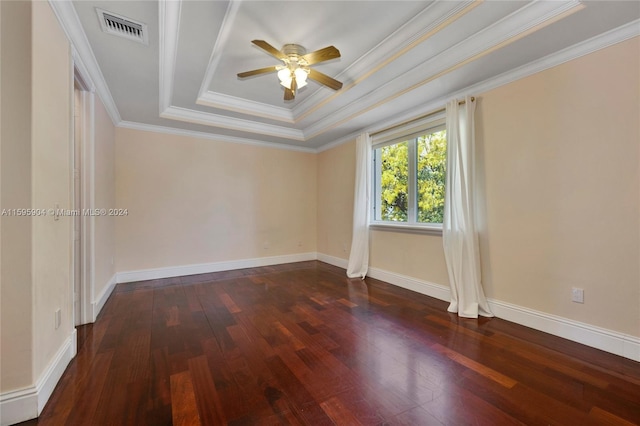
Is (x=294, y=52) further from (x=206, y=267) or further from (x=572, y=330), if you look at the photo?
(x=206, y=267)

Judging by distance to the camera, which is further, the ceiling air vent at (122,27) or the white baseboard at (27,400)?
the ceiling air vent at (122,27)

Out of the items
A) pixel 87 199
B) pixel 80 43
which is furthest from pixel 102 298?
pixel 80 43

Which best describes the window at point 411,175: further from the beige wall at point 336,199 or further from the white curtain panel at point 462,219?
the beige wall at point 336,199

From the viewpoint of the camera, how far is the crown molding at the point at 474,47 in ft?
6.32

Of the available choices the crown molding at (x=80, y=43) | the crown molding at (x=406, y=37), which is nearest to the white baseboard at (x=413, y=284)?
the crown molding at (x=406, y=37)

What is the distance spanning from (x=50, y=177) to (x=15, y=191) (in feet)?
1.05

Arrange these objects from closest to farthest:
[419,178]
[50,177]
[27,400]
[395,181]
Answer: [27,400] → [50,177] → [419,178] → [395,181]

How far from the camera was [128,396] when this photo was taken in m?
1.61

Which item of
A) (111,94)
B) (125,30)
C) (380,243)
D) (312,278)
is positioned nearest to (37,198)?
(125,30)

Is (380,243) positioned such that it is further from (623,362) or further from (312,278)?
(623,362)

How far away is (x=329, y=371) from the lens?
6.08ft

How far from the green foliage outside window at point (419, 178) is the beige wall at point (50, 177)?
12.1ft

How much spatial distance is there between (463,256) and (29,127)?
366 centimetres

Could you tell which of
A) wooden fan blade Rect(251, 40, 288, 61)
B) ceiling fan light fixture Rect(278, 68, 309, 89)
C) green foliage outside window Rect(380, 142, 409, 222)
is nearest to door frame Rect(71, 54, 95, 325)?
wooden fan blade Rect(251, 40, 288, 61)
